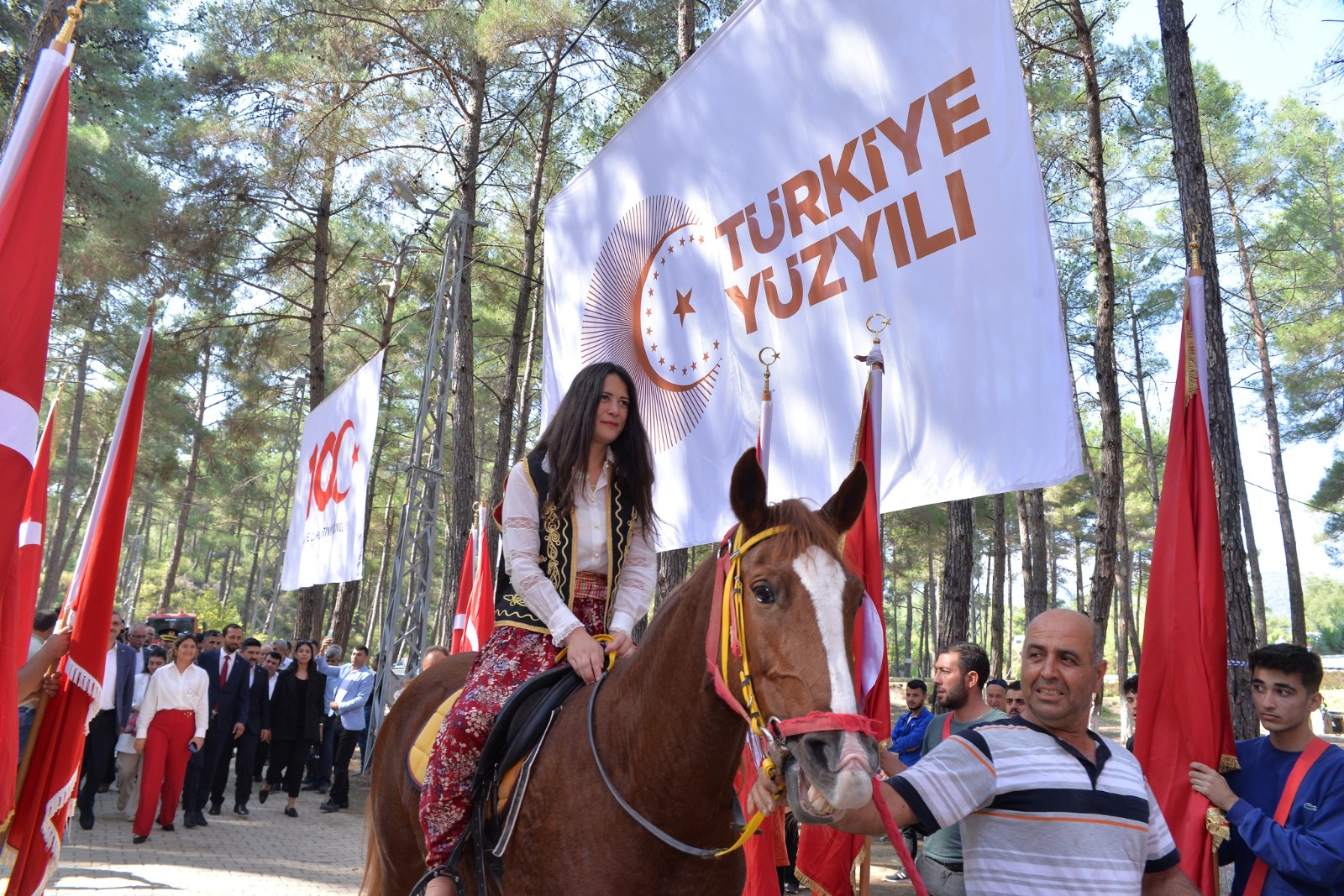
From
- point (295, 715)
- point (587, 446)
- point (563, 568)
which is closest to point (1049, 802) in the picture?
point (563, 568)

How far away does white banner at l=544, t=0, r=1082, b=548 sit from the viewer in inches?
157

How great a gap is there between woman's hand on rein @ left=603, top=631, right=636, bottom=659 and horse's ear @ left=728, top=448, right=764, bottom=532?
1.06 m

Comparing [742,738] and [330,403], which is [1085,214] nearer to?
[330,403]

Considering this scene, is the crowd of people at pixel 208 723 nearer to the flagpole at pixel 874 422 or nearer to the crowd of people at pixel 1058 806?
the flagpole at pixel 874 422

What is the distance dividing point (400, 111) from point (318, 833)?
11770mm

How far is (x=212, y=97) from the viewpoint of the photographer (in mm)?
17828

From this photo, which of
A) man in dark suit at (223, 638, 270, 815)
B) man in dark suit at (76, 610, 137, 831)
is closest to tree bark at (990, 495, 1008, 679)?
man in dark suit at (223, 638, 270, 815)

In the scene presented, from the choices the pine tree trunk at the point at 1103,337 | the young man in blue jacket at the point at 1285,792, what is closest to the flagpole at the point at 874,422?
the young man in blue jacket at the point at 1285,792

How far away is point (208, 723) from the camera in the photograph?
11078mm

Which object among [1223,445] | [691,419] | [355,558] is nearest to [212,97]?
[355,558]

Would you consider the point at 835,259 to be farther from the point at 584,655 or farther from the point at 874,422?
the point at 584,655

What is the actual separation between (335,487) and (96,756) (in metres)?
3.82

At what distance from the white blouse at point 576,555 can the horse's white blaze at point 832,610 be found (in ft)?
3.85

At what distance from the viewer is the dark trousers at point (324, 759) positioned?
46.2 ft
